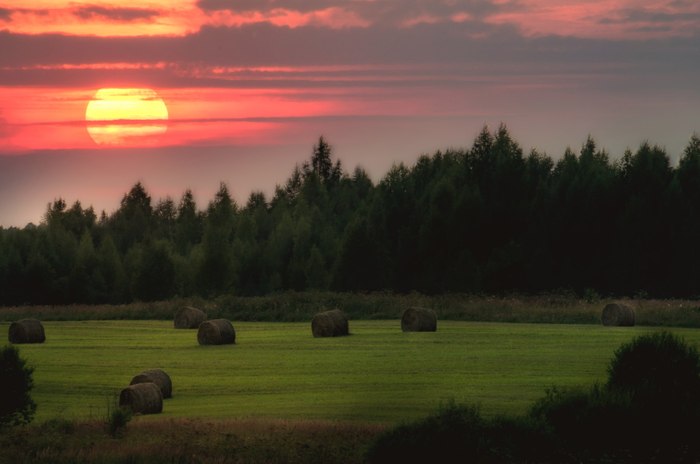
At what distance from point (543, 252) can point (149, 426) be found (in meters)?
80.7

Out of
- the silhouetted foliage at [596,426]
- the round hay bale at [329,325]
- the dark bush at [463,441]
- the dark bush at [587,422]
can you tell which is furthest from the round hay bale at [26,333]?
the dark bush at [463,441]

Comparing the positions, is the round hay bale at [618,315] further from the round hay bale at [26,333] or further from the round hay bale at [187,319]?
the round hay bale at [26,333]

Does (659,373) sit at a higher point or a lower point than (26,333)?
higher

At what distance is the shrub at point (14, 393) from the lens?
29.2 metres

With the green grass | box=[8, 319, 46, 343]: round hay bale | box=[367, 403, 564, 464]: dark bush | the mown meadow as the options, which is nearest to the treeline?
the mown meadow

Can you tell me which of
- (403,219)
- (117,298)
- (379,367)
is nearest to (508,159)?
(403,219)

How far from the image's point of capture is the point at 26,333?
Result: 195 ft

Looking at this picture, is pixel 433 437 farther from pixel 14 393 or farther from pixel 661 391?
pixel 14 393

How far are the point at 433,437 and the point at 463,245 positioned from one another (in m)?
84.6

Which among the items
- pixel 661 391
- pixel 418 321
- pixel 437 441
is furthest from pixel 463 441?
pixel 418 321

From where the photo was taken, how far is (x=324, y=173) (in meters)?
191

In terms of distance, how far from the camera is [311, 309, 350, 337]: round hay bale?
57.4 meters

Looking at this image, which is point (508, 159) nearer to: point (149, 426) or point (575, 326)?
point (575, 326)

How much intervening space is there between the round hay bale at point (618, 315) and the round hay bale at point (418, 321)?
8.76 metres
